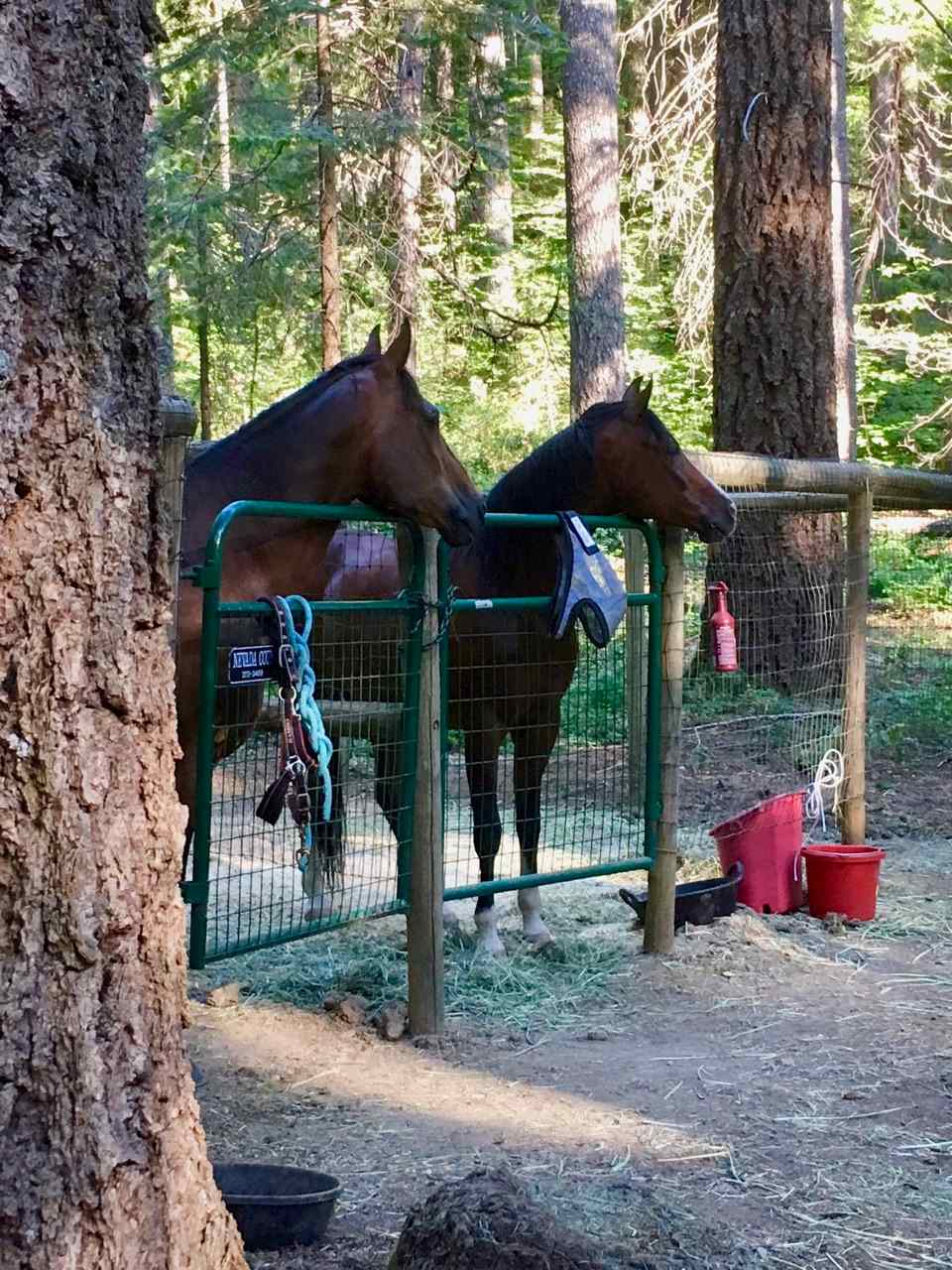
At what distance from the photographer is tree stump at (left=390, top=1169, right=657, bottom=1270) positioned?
2.52 m

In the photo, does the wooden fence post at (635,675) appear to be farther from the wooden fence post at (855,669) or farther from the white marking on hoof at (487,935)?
the white marking on hoof at (487,935)

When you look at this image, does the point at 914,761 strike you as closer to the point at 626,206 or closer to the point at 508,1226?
the point at 508,1226

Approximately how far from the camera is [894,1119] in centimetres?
398

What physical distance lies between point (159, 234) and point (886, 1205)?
12.5 meters

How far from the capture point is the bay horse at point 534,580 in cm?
563

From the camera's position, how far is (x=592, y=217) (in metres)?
15.3

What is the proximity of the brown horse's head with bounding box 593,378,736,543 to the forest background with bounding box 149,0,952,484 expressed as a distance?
22.8 feet

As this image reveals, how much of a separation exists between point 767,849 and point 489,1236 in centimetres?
392

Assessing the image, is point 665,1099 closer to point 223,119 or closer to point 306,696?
point 306,696

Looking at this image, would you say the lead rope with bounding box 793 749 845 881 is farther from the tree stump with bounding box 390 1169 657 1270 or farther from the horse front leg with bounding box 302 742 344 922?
the tree stump with bounding box 390 1169 657 1270

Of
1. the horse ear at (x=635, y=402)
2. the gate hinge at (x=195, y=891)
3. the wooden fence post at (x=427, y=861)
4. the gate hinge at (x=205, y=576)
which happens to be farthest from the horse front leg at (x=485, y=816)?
the gate hinge at (x=205, y=576)

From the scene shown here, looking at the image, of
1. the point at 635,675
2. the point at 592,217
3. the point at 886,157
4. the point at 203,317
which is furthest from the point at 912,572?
the point at 886,157

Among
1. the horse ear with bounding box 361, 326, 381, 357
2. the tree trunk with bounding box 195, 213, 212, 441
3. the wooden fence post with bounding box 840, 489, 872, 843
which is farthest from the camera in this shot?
the tree trunk with bounding box 195, 213, 212, 441

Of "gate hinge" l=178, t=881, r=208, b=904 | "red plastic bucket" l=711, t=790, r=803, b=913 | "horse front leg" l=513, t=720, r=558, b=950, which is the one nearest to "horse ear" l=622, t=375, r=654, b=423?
"horse front leg" l=513, t=720, r=558, b=950
